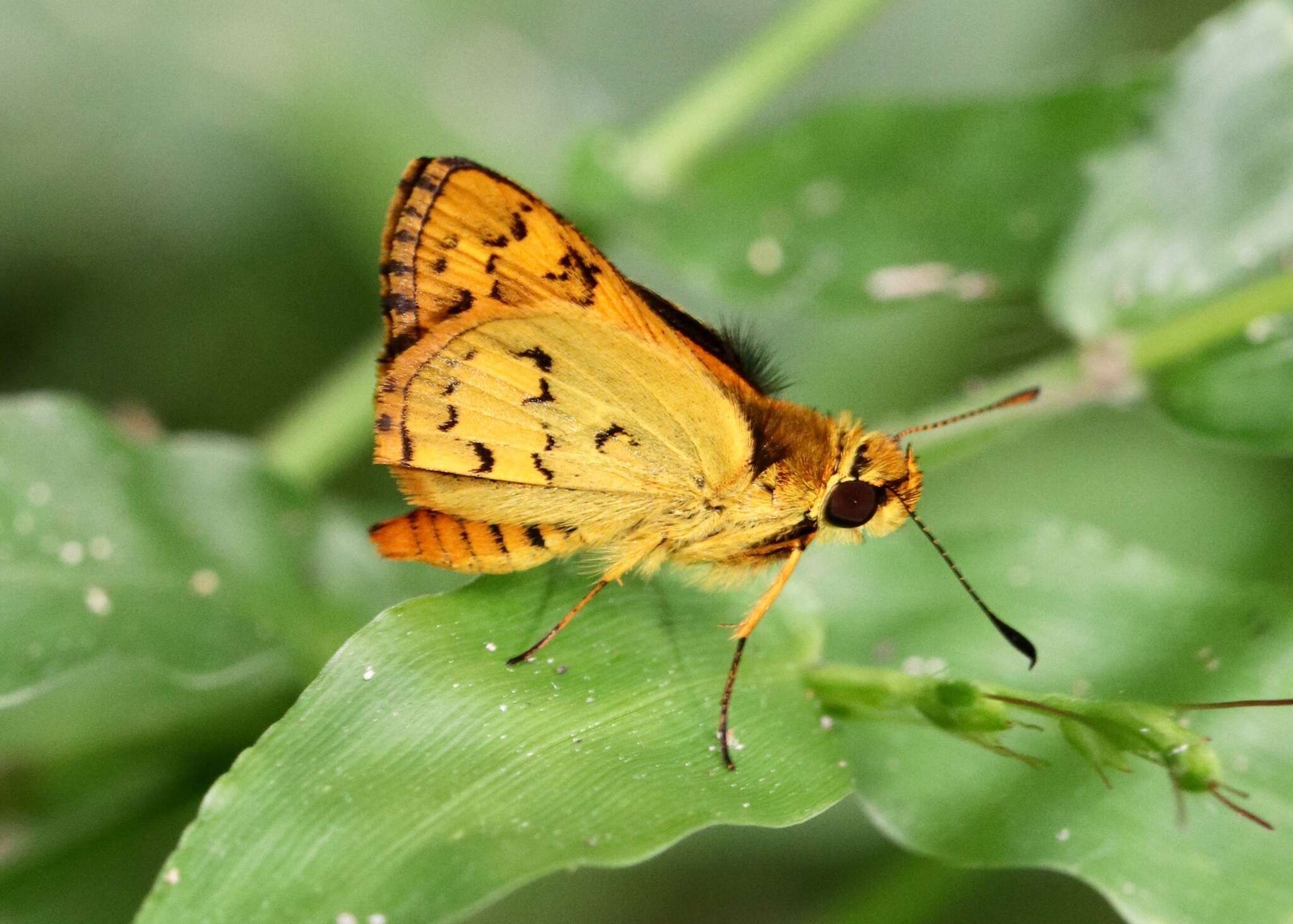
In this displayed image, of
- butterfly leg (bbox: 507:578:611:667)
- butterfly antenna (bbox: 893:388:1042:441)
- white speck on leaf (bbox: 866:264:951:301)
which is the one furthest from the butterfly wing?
white speck on leaf (bbox: 866:264:951:301)

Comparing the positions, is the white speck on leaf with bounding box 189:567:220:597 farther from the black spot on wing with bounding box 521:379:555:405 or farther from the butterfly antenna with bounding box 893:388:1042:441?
the butterfly antenna with bounding box 893:388:1042:441

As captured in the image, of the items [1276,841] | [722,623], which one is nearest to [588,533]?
[722,623]

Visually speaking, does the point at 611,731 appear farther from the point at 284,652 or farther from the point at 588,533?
the point at 284,652

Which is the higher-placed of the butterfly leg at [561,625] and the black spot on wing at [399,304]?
the black spot on wing at [399,304]

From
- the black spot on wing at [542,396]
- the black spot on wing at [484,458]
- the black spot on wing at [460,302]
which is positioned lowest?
the black spot on wing at [484,458]

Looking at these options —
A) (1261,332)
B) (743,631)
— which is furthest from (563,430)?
(1261,332)

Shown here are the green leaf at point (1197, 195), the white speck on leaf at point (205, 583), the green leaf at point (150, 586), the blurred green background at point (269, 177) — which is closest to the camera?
the green leaf at point (150, 586)

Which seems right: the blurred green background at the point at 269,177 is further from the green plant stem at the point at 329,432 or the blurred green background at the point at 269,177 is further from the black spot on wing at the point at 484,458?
the black spot on wing at the point at 484,458

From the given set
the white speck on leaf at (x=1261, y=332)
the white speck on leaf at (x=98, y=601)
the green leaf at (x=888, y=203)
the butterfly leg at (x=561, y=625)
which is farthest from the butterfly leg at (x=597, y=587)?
the white speck on leaf at (x=1261, y=332)
